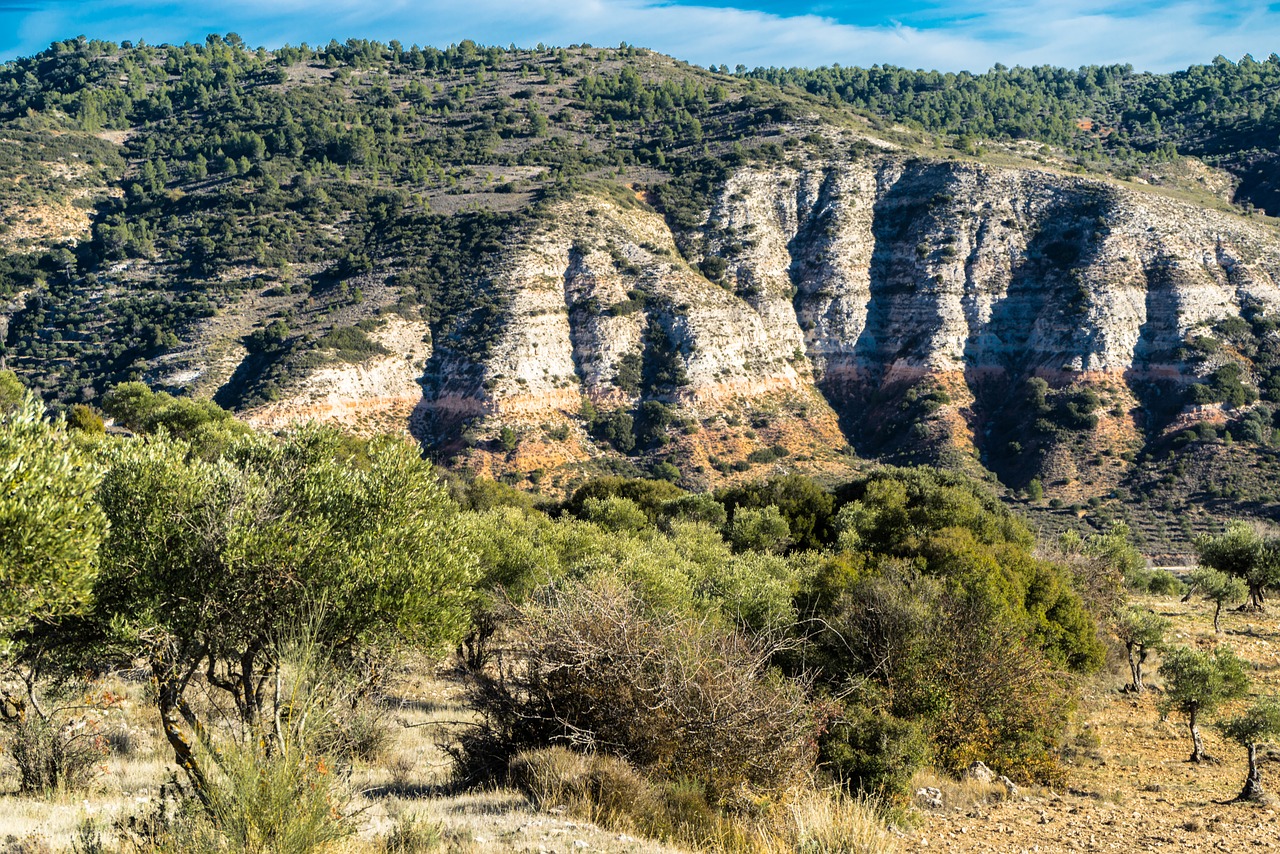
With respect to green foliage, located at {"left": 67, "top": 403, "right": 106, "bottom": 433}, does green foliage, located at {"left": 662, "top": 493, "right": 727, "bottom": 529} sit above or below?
below

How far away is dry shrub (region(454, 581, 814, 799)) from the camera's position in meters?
10.5

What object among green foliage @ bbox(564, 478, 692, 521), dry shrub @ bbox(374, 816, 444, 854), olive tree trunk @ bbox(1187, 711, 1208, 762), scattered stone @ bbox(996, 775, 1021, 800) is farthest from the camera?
green foliage @ bbox(564, 478, 692, 521)

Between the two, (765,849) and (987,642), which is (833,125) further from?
(765,849)

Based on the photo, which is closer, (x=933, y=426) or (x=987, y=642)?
(x=987, y=642)

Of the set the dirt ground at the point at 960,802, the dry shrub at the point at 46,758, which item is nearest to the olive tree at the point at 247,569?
the dirt ground at the point at 960,802

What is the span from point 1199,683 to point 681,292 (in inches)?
2575

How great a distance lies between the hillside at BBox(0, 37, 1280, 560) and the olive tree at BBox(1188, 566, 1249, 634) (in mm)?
21436

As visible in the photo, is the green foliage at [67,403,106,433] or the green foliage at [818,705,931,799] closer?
the green foliage at [818,705,931,799]

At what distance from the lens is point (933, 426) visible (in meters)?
75.2

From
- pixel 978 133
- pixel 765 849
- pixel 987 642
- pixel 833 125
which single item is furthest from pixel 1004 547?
pixel 978 133

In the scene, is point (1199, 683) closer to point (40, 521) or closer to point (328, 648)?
point (328, 648)

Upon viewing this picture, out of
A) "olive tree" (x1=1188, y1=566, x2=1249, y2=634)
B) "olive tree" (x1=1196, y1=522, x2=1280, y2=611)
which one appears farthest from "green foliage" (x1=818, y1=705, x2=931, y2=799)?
"olive tree" (x1=1196, y1=522, x2=1280, y2=611)

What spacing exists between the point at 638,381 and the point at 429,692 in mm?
54362

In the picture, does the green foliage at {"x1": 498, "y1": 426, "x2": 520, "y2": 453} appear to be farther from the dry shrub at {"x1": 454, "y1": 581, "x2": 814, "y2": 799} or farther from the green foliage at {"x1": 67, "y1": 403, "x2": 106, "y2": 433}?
the dry shrub at {"x1": 454, "y1": 581, "x2": 814, "y2": 799}
